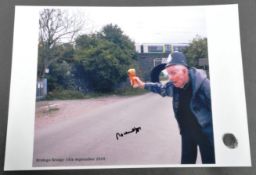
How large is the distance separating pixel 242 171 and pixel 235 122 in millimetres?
120

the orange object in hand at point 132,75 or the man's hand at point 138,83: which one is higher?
the orange object in hand at point 132,75

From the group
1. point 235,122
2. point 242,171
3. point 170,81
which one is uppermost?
point 170,81

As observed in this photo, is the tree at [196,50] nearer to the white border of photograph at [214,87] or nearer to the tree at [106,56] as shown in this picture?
the white border of photograph at [214,87]

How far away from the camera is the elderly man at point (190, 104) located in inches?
24.6

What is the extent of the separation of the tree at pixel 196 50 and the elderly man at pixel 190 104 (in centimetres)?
2

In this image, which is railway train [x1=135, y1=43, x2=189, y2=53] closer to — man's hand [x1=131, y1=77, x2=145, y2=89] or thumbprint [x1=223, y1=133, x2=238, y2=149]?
man's hand [x1=131, y1=77, x2=145, y2=89]

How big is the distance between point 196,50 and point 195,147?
252mm

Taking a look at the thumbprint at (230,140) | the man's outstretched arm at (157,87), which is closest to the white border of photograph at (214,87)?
the thumbprint at (230,140)

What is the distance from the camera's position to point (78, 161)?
2.01 ft

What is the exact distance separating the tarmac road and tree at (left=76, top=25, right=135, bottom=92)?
58 mm

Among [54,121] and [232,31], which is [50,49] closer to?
[54,121]

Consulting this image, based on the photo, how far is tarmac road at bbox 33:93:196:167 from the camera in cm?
61

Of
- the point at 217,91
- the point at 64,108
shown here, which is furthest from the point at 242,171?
the point at 64,108

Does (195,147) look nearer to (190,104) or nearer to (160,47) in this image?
(190,104)
